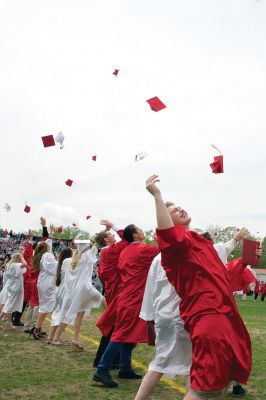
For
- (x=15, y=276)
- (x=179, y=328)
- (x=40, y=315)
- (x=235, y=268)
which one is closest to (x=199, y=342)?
(x=179, y=328)

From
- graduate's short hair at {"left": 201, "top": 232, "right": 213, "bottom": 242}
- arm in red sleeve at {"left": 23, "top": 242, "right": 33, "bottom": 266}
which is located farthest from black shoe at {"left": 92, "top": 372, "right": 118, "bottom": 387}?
arm in red sleeve at {"left": 23, "top": 242, "right": 33, "bottom": 266}

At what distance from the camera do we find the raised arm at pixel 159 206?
3.29m

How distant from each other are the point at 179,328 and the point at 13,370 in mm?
3444

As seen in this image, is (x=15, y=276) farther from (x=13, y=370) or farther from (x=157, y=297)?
(x=157, y=297)

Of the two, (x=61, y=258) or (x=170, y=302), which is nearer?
(x=170, y=302)

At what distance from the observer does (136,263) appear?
611 centimetres

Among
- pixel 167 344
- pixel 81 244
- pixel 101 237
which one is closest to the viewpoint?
pixel 167 344

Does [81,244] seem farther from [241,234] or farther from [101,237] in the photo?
[241,234]

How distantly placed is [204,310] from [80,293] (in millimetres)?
5755

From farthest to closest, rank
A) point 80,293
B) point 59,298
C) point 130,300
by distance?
point 59,298 → point 80,293 → point 130,300

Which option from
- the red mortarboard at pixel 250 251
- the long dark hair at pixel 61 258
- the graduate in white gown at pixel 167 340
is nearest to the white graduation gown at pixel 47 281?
Answer: the long dark hair at pixel 61 258

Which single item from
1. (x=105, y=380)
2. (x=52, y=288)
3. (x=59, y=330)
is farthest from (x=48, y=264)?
(x=105, y=380)

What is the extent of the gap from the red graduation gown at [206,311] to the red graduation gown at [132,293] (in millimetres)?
2536

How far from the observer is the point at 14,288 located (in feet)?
40.6
